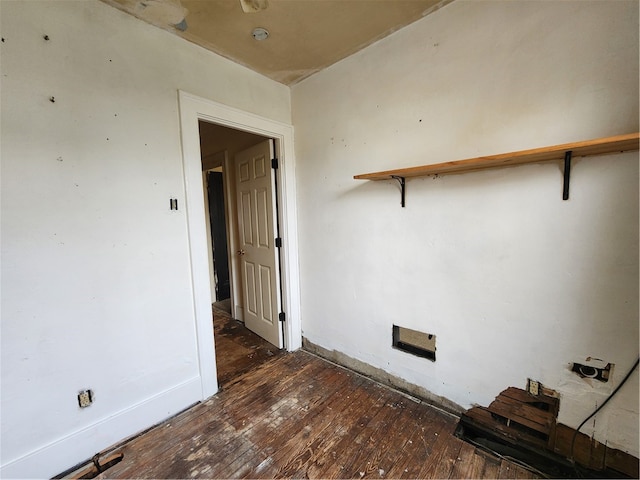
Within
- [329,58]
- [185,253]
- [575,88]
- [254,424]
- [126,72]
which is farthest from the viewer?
[329,58]

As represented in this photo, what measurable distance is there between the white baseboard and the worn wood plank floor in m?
0.08

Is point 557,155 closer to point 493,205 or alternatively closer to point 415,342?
point 493,205

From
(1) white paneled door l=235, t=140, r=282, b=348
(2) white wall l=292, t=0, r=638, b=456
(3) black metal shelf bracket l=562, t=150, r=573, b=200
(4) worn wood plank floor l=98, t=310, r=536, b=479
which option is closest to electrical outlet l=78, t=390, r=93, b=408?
(4) worn wood plank floor l=98, t=310, r=536, b=479

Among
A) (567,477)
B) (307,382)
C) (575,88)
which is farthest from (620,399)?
(307,382)

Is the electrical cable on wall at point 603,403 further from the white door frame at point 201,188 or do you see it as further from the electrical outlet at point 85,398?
the electrical outlet at point 85,398

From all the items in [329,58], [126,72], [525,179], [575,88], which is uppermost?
[329,58]

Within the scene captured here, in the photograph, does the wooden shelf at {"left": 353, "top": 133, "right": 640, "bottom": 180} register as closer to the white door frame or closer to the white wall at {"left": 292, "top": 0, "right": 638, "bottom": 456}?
the white wall at {"left": 292, "top": 0, "right": 638, "bottom": 456}

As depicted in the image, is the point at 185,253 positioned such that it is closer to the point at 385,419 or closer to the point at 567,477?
the point at 385,419

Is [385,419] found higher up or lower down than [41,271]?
lower down

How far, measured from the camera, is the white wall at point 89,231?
1341mm

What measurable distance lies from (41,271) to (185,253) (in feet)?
2.35

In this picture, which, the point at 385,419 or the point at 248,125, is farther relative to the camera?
the point at 248,125

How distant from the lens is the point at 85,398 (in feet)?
5.10

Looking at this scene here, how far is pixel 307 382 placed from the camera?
2229 millimetres
